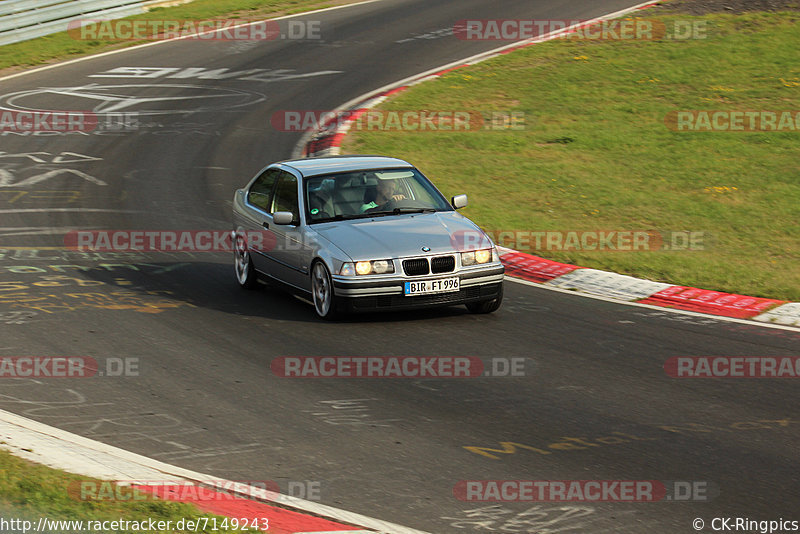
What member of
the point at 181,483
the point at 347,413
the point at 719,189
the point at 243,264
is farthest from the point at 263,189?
the point at 719,189

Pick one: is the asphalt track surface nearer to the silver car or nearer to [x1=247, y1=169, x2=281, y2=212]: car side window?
the silver car

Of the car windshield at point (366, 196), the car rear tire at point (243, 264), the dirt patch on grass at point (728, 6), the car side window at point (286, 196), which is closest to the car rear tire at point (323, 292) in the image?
the car windshield at point (366, 196)

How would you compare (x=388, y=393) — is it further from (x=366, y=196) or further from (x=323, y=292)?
(x=366, y=196)

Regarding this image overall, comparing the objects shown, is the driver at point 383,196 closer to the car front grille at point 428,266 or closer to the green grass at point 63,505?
the car front grille at point 428,266

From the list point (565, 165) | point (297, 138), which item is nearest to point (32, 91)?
point (297, 138)

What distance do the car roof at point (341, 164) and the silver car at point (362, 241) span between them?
0.05 ft

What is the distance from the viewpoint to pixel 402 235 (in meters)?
11.1

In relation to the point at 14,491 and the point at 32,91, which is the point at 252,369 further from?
the point at 32,91

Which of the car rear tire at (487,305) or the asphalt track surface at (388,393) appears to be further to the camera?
the car rear tire at (487,305)

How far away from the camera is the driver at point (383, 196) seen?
1177 cm

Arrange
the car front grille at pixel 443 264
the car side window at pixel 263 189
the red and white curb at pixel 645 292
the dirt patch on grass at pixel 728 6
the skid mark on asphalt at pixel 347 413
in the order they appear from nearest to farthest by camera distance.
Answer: the skid mark on asphalt at pixel 347 413 → the car front grille at pixel 443 264 → the red and white curb at pixel 645 292 → the car side window at pixel 263 189 → the dirt patch on grass at pixel 728 6

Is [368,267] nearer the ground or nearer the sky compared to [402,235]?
nearer the ground

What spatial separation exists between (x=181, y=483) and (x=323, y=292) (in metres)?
4.73

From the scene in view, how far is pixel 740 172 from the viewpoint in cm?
1852
